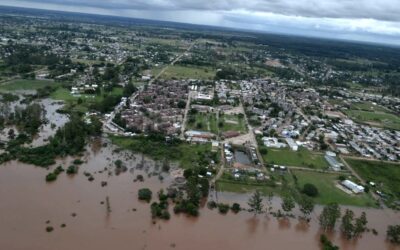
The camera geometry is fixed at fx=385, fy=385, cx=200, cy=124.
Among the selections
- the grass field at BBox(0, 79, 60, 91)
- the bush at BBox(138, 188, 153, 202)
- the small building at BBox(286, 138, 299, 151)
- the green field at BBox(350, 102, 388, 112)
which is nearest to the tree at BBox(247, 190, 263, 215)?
the bush at BBox(138, 188, 153, 202)

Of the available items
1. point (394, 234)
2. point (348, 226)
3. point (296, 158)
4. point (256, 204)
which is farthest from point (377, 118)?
point (256, 204)

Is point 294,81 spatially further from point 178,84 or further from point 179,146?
point 179,146

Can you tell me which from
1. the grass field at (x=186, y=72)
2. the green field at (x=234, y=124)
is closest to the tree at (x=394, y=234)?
the green field at (x=234, y=124)

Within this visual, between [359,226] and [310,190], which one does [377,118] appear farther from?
[359,226]

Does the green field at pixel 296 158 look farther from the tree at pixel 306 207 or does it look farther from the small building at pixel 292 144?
the tree at pixel 306 207

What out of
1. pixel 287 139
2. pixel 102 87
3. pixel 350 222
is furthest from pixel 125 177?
pixel 102 87

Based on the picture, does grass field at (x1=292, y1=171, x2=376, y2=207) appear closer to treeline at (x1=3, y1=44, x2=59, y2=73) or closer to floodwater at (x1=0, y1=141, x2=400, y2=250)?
floodwater at (x1=0, y1=141, x2=400, y2=250)
